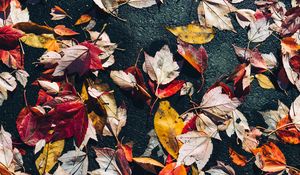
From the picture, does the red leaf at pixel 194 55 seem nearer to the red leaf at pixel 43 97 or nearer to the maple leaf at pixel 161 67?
the maple leaf at pixel 161 67

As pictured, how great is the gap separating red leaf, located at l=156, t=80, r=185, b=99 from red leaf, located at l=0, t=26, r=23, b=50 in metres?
0.53

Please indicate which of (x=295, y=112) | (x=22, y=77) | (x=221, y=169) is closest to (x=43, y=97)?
(x=22, y=77)

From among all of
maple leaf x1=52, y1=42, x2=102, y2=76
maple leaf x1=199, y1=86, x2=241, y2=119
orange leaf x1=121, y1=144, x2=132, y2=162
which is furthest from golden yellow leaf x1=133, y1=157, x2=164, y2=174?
maple leaf x1=52, y1=42, x2=102, y2=76

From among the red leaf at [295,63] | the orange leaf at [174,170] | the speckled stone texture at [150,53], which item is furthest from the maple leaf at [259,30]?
the orange leaf at [174,170]

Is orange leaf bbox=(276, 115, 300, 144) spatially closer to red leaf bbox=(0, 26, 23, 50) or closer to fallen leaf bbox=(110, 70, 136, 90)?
fallen leaf bbox=(110, 70, 136, 90)

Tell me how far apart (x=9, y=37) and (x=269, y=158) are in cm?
100

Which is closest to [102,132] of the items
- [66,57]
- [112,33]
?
[66,57]

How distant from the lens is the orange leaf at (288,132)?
1.47m

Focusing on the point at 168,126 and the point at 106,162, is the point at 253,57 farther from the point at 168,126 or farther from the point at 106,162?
the point at 106,162

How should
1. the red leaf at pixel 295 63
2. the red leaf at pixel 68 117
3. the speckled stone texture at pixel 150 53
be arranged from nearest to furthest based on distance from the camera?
1. the red leaf at pixel 68 117
2. the speckled stone texture at pixel 150 53
3. the red leaf at pixel 295 63

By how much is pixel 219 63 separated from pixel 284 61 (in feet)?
0.79

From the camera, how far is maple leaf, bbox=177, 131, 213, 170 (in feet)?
4.44

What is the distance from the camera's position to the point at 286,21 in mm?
1612

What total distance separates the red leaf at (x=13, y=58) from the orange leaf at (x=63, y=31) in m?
0.15
